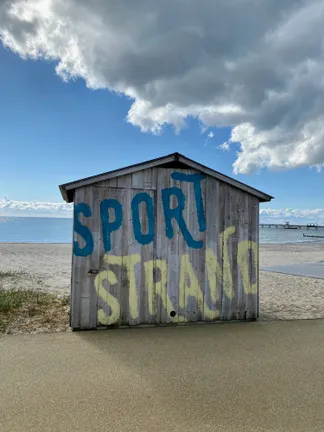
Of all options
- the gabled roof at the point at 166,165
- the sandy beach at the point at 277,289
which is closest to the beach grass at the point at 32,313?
the sandy beach at the point at 277,289

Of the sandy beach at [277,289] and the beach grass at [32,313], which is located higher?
the beach grass at [32,313]

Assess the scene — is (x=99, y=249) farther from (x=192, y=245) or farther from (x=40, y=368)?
(x=40, y=368)

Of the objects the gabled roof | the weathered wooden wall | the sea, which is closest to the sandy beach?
the weathered wooden wall

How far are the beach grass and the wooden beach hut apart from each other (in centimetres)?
65

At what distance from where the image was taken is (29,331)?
5.80m

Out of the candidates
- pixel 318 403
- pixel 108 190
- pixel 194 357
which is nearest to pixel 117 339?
pixel 194 357

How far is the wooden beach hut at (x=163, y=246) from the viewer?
20.0 feet

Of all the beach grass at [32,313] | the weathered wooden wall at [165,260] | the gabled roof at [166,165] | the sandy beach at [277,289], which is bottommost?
the sandy beach at [277,289]

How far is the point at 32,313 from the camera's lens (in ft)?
22.4

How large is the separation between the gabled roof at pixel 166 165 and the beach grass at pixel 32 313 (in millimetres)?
2422

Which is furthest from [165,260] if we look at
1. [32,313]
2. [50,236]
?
[50,236]

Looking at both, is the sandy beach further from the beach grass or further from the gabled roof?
the gabled roof

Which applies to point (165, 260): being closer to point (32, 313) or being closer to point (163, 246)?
point (163, 246)

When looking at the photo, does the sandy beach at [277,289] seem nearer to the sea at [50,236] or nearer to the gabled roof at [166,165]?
the gabled roof at [166,165]
